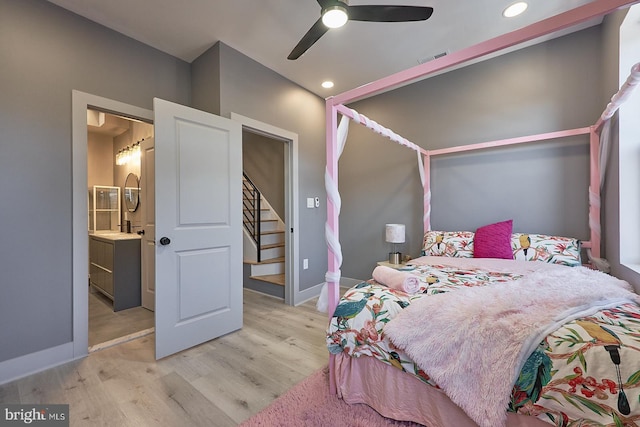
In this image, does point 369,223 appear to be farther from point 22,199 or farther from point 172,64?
point 22,199

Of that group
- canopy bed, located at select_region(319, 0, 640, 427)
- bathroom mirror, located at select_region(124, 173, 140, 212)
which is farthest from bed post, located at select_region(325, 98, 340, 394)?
bathroom mirror, located at select_region(124, 173, 140, 212)

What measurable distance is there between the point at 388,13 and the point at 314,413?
8.13 ft

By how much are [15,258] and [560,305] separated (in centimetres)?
327

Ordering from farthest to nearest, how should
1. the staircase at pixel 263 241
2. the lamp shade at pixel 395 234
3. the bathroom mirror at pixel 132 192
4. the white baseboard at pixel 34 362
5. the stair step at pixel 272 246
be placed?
the stair step at pixel 272 246 → the staircase at pixel 263 241 → the bathroom mirror at pixel 132 192 → the lamp shade at pixel 395 234 → the white baseboard at pixel 34 362

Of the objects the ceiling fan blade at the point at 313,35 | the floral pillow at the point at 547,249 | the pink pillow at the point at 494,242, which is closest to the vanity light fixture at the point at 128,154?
the ceiling fan blade at the point at 313,35

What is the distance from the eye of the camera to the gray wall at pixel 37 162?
1785mm

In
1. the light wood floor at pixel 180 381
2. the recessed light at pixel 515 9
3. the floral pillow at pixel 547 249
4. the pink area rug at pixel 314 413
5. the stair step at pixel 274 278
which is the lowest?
the light wood floor at pixel 180 381

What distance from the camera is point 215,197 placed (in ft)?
7.79

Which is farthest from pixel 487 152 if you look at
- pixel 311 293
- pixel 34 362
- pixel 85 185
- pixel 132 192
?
pixel 132 192

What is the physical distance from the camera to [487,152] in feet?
9.10

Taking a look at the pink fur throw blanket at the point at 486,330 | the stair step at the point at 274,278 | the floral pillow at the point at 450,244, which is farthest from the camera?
the stair step at the point at 274,278

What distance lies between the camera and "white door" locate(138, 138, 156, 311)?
294 centimetres

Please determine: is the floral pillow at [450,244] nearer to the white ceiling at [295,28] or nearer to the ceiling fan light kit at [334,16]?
the white ceiling at [295,28]

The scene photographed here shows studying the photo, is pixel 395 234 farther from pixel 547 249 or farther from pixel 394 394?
pixel 394 394
